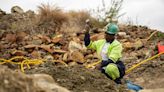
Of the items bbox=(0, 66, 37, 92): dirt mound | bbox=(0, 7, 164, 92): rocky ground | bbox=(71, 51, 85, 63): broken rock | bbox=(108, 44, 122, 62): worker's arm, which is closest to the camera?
bbox=(0, 66, 37, 92): dirt mound

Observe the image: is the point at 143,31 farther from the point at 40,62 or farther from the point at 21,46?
the point at 40,62

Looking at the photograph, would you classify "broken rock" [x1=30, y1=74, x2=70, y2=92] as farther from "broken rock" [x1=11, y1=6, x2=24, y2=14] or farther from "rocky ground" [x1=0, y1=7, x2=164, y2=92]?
"broken rock" [x1=11, y1=6, x2=24, y2=14]

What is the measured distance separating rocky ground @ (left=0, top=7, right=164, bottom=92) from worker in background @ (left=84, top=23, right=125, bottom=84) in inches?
19.6

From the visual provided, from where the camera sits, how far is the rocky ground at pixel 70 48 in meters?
8.26

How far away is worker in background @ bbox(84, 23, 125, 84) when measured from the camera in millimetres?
9789

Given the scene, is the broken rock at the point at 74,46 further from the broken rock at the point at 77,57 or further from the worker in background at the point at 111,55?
the worker in background at the point at 111,55

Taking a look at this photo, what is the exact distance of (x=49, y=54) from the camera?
13.5 m

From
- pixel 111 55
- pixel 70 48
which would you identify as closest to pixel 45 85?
pixel 111 55

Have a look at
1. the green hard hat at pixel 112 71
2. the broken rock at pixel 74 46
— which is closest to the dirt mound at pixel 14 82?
the green hard hat at pixel 112 71

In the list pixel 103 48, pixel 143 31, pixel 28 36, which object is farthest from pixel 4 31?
pixel 103 48

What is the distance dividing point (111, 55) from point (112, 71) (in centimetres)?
40

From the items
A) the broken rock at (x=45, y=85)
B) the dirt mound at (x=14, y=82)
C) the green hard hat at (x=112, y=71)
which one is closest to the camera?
the dirt mound at (x=14, y=82)

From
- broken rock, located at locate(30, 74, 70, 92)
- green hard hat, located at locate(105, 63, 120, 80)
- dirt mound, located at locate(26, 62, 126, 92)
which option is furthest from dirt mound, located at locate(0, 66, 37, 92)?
green hard hat, located at locate(105, 63, 120, 80)

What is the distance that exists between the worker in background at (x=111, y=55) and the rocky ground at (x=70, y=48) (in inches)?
19.6
